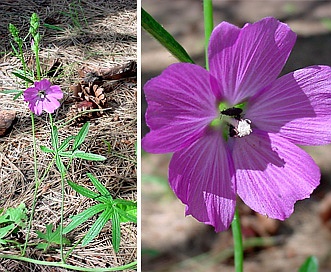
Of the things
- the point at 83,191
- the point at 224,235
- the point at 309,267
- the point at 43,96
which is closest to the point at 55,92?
the point at 43,96

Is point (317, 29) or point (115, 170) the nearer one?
point (115, 170)

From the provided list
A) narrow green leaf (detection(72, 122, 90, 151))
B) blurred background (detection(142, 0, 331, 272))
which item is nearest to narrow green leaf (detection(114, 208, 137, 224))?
narrow green leaf (detection(72, 122, 90, 151))

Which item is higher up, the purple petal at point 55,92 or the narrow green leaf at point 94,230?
the purple petal at point 55,92

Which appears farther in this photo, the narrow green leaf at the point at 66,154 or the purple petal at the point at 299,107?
the narrow green leaf at the point at 66,154

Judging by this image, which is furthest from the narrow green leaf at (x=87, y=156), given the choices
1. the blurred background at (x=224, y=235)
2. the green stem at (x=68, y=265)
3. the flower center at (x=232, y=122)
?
the blurred background at (x=224, y=235)

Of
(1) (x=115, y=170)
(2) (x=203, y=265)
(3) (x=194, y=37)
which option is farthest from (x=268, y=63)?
(3) (x=194, y=37)

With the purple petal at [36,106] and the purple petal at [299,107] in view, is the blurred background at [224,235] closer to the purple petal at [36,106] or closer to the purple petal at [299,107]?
the purple petal at [36,106]

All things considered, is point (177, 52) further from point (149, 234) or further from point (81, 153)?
point (149, 234)
